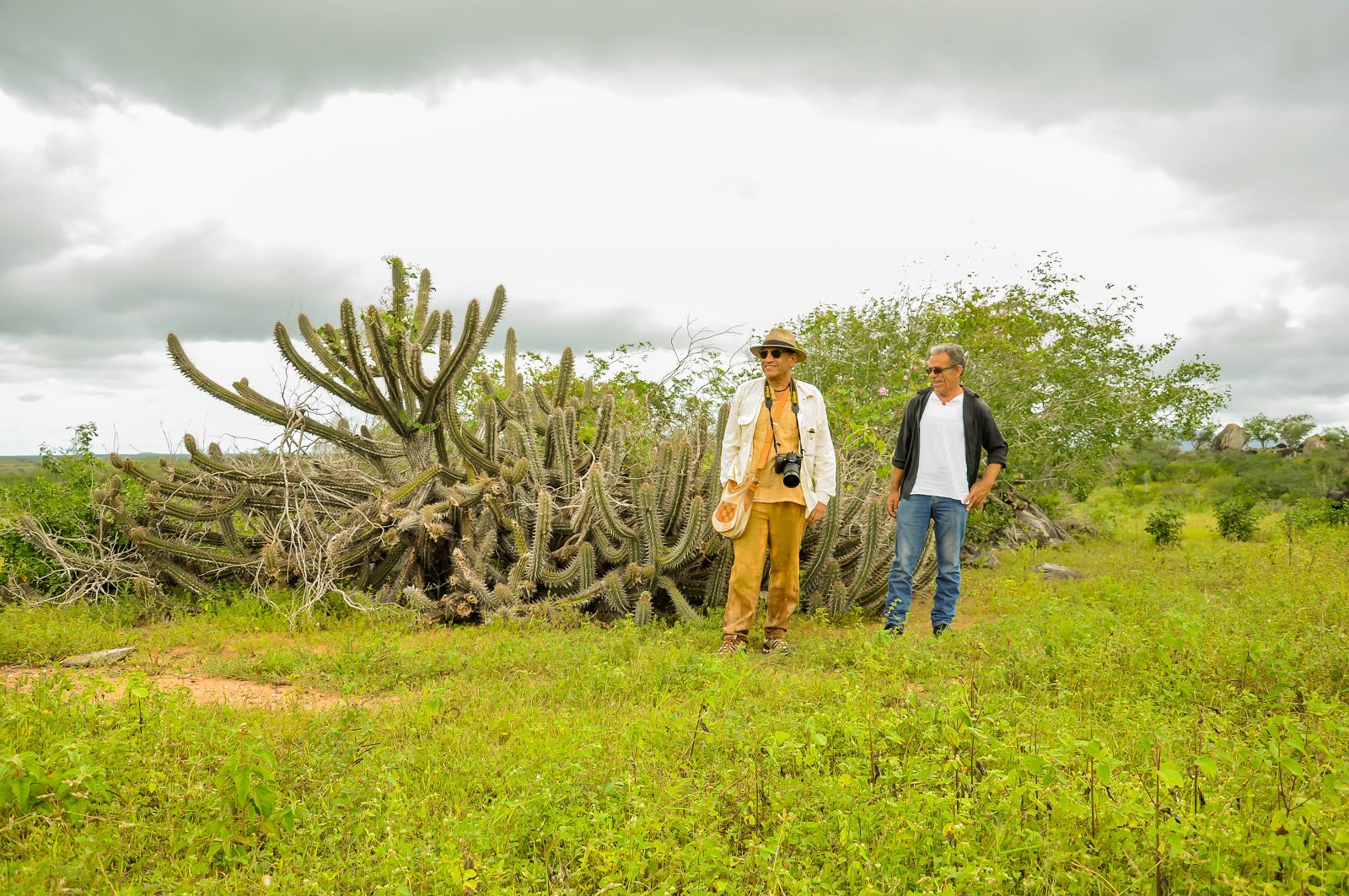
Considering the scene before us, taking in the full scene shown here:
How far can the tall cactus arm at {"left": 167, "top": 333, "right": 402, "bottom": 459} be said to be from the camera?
7.80 m

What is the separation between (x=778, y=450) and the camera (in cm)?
598

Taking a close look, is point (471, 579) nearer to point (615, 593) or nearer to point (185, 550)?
point (615, 593)

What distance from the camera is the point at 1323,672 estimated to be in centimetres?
493

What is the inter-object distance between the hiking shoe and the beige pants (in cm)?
4

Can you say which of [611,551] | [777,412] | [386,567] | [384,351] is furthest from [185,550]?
[777,412]

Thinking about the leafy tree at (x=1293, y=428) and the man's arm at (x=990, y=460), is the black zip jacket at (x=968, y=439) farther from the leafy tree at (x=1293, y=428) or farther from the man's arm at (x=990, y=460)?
the leafy tree at (x=1293, y=428)

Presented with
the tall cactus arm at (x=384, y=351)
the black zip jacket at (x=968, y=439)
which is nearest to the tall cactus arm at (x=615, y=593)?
the black zip jacket at (x=968, y=439)

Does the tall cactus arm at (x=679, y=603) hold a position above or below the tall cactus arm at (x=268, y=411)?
below

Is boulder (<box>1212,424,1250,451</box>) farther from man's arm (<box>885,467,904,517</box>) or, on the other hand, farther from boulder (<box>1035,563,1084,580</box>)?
man's arm (<box>885,467,904,517</box>)

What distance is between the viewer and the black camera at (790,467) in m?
5.85

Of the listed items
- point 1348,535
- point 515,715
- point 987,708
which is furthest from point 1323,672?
point 1348,535

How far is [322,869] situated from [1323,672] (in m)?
5.12

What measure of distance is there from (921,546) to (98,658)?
18.4ft

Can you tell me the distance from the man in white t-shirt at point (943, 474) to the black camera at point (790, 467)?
919 mm
